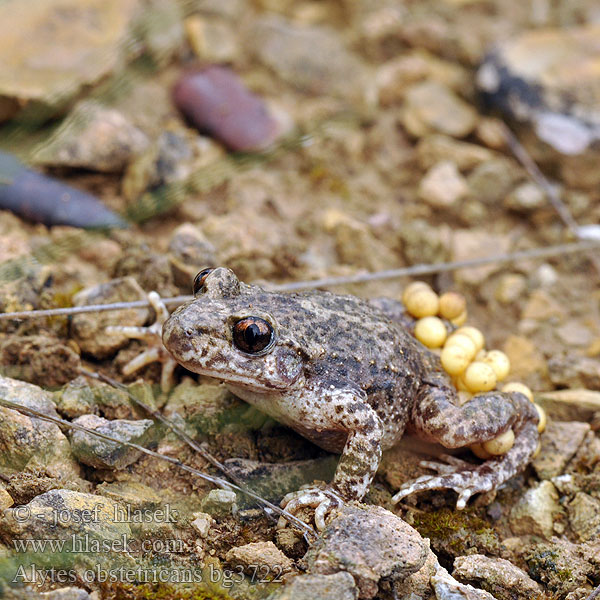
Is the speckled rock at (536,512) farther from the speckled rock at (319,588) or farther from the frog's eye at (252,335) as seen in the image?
the frog's eye at (252,335)

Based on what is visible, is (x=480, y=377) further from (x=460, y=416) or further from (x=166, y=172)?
(x=166, y=172)

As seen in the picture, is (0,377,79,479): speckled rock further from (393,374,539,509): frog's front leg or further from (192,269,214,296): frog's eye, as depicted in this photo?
(393,374,539,509): frog's front leg

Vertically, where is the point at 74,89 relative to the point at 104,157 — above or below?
above

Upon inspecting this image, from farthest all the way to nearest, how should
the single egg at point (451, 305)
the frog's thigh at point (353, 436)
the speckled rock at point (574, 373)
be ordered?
the speckled rock at point (574, 373), the single egg at point (451, 305), the frog's thigh at point (353, 436)

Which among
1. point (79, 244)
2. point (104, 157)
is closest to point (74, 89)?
point (104, 157)

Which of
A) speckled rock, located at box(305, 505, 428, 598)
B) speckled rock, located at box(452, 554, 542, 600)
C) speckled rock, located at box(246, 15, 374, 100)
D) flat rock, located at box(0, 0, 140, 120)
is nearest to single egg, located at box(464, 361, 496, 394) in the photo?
speckled rock, located at box(452, 554, 542, 600)

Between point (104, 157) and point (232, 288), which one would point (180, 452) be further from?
point (104, 157)

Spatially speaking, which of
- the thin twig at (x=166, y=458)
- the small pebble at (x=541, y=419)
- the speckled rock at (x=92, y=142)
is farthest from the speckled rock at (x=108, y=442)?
the speckled rock at (x=92, y=142)
